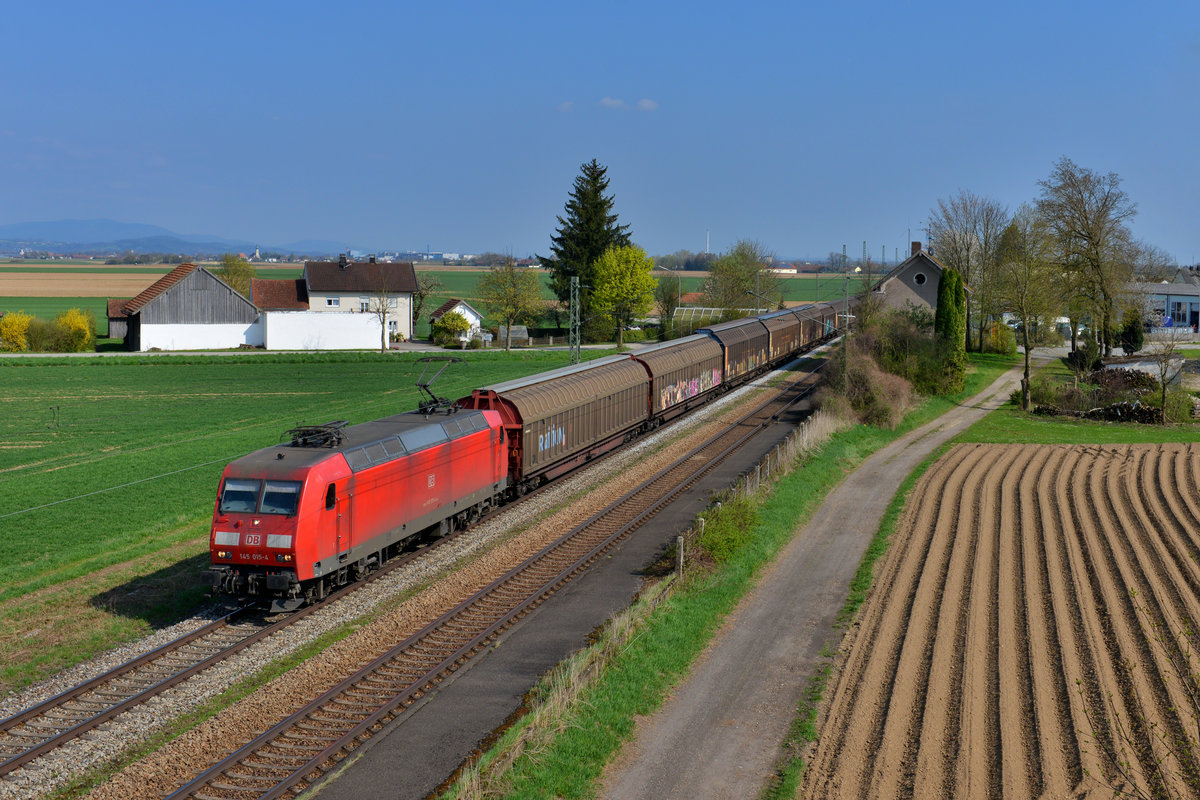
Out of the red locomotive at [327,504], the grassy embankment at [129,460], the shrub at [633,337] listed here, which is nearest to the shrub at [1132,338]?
the shrub at [633,337]

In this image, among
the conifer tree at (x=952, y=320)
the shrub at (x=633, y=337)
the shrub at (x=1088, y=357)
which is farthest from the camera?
the shrub at (x=633, y=337)

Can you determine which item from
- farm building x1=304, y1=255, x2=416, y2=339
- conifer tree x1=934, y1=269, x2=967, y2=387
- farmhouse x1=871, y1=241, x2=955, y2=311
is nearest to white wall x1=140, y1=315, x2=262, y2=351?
farm building x1=304, y1=255, x2=416, y2=339

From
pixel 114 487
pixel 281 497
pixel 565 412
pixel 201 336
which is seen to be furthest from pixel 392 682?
pixel 201 336

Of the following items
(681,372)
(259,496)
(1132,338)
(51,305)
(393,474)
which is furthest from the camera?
(51,305)

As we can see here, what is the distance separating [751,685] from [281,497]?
9.62 metres

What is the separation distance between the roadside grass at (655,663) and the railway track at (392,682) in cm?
237

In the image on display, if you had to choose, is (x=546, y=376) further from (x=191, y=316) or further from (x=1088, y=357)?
(x=191, y=316)

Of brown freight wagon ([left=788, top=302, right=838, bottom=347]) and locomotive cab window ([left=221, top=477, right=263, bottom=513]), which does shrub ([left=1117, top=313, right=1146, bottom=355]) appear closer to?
brown freight wagon ([left=788, top=302, right=838, bottom=347])

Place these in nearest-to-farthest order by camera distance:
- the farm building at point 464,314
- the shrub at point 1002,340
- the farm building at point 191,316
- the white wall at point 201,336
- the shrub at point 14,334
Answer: the shrub at point 1002,340 < the shrub at point 14,334 < the farm building at point 191,316 < the white wall at point 201,336 < the farm building at point 464,314

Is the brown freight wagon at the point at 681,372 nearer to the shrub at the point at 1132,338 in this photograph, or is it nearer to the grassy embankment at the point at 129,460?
the grassy embankment at the point at 129,460

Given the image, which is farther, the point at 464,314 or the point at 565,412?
the point at 464,314

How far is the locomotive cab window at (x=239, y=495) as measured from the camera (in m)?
19.0

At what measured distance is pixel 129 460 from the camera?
37.5 meters

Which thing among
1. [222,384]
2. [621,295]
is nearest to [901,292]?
[621,295]
